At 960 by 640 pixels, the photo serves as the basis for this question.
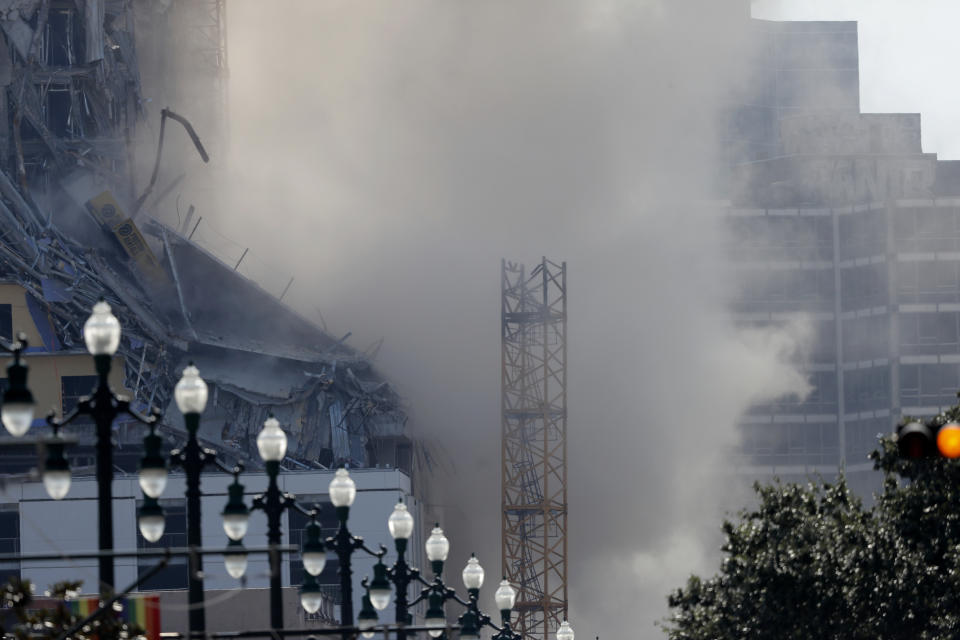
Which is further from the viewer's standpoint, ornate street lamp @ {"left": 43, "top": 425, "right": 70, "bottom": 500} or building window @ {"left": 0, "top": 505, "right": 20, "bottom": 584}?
building window @ {"left": 0, "top": 505, "right": 20, "bottom": 584}

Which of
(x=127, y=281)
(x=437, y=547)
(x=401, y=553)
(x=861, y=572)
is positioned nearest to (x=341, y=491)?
(x=401, y=553)

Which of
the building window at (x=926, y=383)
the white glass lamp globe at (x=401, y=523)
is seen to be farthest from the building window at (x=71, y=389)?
the building window at (x=926, y=383)

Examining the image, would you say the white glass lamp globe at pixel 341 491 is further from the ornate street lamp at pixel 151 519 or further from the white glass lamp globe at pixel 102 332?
the white glass lamp globe at pixel 102 332

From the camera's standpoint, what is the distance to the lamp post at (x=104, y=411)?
24141 millimetres

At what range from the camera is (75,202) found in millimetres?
105125

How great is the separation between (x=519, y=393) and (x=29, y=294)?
3684 centimetres

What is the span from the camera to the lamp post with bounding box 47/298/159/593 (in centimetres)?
2414

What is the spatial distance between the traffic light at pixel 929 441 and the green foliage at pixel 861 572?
2747cm

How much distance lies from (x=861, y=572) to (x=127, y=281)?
209 feet

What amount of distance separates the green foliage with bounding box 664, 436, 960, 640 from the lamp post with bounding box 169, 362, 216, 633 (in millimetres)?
24026

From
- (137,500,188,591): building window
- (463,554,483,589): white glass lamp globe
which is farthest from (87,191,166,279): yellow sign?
(463,554,483,589): white glass lamp globe

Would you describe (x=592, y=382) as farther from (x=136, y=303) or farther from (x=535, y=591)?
(x=136, y=303)

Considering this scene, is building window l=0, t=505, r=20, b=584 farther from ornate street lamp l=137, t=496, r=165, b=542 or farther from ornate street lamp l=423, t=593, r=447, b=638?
ornate street lamp l=137, t=496, r=165, b=542

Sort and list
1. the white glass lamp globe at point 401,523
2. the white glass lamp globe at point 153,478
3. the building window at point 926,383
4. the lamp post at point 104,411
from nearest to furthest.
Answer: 1. the lamp post at point 104,411
2. the white glass lamp globe at point 153,478
3. the white glass lamp globe at point 401,523
4. the building window at point 926,383
